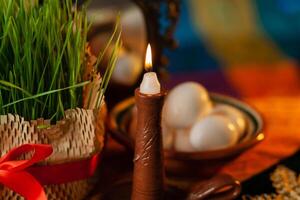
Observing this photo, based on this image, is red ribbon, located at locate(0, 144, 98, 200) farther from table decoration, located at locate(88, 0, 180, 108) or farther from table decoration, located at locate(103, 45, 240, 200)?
table decoration, located at locate(88, 0, 180, 108)

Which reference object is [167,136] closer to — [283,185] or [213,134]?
[213,134]

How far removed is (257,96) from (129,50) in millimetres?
350

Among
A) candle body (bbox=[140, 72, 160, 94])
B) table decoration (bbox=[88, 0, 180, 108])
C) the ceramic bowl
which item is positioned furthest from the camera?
table decoration (bbox=[88, 0, 180, 108])

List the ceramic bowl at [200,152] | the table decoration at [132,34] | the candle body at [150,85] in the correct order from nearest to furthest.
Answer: the candle body at [150,85] → the ceramic bowl at [200,152] → the table decoration at [132,34]

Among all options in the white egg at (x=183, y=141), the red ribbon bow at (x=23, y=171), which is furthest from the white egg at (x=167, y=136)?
the red ribbon bow at (x=23, y=171)

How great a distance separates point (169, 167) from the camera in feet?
2.82

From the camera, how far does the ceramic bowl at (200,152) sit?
84cm

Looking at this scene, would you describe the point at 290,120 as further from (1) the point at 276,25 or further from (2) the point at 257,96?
(1) the point at 276,25

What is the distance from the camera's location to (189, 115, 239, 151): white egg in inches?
35.2

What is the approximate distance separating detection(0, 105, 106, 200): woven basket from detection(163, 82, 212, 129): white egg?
20 cm

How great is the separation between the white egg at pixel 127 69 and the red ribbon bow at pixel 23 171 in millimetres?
373

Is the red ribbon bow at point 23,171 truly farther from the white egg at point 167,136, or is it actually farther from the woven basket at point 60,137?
the white egg at point 167,136

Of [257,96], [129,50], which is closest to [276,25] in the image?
[257,96]

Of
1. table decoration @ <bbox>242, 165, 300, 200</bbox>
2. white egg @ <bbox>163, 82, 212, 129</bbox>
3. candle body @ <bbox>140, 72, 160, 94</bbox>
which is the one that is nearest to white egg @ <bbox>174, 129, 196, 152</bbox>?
white egg @ <bbox>163, 82, 212, 129</bbox>
